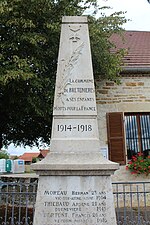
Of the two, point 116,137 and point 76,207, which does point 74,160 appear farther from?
point 116,137

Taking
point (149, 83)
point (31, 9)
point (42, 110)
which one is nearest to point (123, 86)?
point (149, 83)

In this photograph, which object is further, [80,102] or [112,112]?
[112,112]

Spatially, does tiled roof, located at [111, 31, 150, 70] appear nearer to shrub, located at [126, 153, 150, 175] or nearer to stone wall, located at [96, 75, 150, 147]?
stone wall, located at [96, 75, 150, 147]

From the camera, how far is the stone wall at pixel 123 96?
8.03 metres

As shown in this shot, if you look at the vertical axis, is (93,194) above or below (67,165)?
below

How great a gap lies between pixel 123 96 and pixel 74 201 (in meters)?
5.26

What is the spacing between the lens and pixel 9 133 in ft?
29.5

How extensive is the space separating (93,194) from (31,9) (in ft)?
14.8

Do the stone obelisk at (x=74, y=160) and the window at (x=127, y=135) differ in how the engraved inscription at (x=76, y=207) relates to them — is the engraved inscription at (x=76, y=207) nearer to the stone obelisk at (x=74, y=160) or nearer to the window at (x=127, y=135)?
the stone obelisk at (x=74, y=160)

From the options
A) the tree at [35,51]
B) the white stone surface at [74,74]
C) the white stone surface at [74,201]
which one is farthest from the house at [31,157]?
the white stone surface at [74,201]

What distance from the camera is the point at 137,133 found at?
318 inches

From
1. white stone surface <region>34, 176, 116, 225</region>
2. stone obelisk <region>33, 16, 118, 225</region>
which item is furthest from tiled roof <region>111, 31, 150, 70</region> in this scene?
white stone surface <region>34, 176, 116, 225</region>

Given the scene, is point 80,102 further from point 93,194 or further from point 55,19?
point 55,19

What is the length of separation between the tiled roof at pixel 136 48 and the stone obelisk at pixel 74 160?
4331mm
